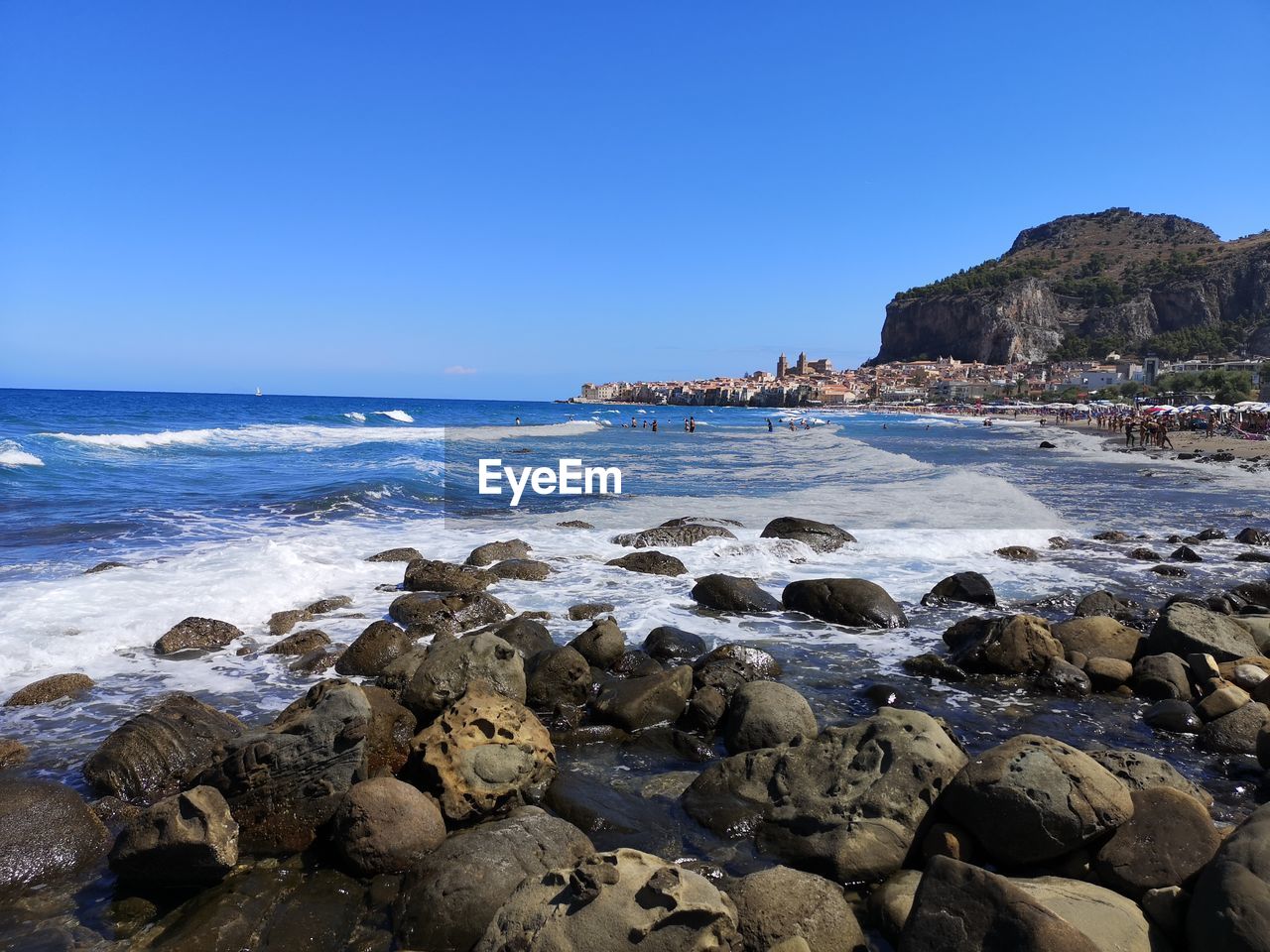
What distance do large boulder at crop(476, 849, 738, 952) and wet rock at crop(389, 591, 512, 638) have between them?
5698 mm

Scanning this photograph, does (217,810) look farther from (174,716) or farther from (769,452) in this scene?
(769,452)

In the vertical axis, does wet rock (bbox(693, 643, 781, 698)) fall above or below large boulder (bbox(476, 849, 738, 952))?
below

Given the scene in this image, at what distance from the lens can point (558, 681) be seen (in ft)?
22.7

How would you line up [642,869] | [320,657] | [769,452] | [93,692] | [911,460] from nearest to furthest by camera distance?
[642,869]
[93,692]
[320,657]
[911,460]
[769,452]

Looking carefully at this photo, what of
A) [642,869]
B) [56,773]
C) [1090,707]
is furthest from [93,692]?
[1090,707]

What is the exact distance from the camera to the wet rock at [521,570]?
11.5 metres

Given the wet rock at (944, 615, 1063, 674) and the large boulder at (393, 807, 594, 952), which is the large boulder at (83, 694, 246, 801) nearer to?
the large boulder at (393, 807, 594, 952)

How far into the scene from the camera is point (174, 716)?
5.74m

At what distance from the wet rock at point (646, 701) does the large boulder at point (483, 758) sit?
101 cm

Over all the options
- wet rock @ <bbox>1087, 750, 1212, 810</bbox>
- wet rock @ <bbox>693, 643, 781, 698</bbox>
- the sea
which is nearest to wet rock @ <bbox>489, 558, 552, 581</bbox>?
the sea

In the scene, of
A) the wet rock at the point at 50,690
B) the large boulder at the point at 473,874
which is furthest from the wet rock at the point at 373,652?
the large boulder at the point at 473,874

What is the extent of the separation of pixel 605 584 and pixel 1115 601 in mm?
6848

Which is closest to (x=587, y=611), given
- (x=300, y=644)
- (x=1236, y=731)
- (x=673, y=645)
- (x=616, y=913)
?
(x=673, y=645)

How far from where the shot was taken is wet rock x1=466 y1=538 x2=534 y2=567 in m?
12.2
